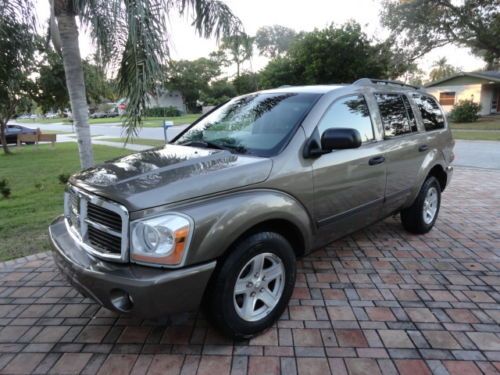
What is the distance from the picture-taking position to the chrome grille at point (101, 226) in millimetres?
2213

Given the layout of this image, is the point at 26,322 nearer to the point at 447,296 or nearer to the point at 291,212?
the point at 291,212

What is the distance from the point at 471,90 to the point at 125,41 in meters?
A: 35.1

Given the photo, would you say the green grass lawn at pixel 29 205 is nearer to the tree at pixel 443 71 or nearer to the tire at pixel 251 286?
the tire at pixel 251 286

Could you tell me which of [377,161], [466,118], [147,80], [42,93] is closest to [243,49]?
[147,80]

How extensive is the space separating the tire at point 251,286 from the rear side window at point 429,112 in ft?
9.43

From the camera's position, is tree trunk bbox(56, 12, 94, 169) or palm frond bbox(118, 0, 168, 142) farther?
tree trunk bbox(56, 12, 94, 169)

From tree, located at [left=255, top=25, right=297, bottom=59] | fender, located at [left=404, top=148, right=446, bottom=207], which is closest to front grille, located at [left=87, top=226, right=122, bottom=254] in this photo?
fender, located at [left=404, top=148, right=446, bottom=207]

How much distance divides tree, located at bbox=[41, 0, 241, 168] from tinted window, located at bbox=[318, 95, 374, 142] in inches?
103

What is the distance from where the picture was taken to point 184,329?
9.30ft

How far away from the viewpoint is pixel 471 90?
32.0 meters

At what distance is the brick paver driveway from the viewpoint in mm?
2453

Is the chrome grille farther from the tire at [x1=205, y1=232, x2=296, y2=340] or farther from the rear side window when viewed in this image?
the rear side window

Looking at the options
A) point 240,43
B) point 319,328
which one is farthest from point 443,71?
point 319,328

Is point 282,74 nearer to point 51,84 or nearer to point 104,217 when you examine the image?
point 51,84
